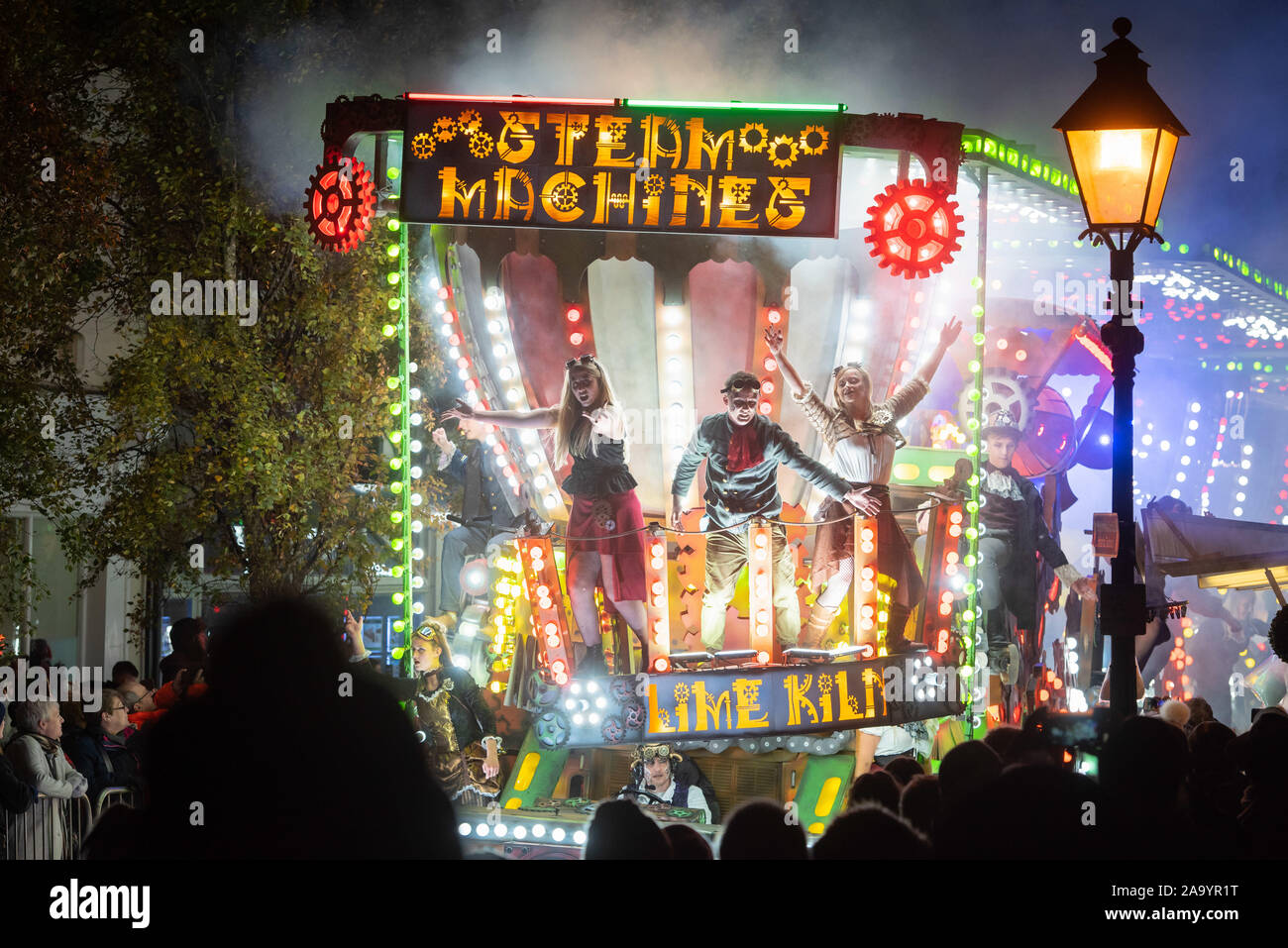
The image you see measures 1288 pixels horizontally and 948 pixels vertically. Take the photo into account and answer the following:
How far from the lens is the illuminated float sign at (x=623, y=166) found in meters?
9.46

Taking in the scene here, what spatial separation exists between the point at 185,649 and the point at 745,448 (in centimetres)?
695

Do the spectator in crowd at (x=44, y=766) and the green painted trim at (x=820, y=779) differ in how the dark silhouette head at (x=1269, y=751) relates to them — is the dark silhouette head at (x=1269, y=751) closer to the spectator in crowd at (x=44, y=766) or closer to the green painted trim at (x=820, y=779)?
the green painted trim at (x=820, y=779)

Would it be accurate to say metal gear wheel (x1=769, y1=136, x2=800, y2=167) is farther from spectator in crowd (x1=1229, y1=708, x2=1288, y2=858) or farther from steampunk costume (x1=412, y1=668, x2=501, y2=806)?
spectator in crowd (x1=1229, y1=708, x2=1288, y2=858)

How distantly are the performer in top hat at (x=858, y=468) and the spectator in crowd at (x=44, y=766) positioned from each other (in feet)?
16.7

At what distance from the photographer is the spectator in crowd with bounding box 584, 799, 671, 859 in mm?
4070

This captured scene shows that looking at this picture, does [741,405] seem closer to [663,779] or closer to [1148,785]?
[663,779]

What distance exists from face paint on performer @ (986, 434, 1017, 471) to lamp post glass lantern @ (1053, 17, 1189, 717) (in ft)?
31.5


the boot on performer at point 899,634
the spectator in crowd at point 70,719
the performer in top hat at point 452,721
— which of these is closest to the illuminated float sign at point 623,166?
the boot on performer at point 899,634

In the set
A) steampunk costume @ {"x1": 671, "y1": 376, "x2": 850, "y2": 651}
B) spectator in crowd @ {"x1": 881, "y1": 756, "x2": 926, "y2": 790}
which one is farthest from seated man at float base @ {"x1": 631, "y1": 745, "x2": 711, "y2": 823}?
spectator in crowd @ {"x1": 881, "y1": 756, "x2": 926, "y2": 790}

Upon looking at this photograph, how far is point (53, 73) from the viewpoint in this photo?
13727 millimetres

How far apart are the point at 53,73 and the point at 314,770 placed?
12.6m

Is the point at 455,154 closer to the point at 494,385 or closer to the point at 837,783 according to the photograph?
the point at 494,385

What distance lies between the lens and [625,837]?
4.10m
